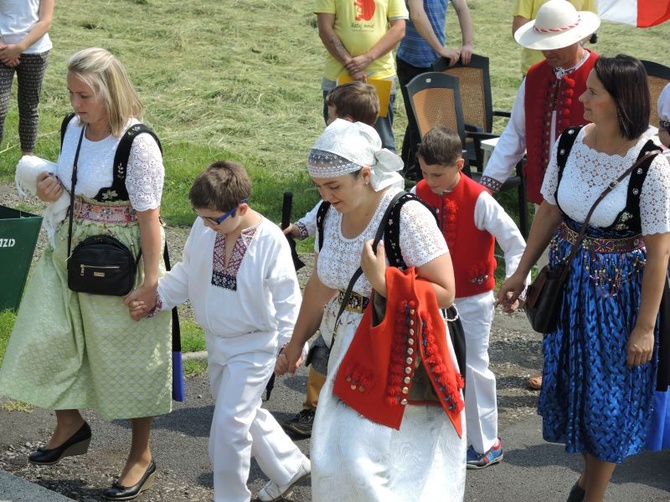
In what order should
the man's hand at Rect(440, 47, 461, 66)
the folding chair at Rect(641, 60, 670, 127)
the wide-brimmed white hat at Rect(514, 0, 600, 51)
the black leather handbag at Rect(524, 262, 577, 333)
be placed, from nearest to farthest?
the black leather handbag at Rect(524, 262, 577, 333), the wide-brimmed white hat at Rect(514, 0, 600, 51), the folding chair at Rect(641, 60, 670, 127), the man's hand at Rect(440, 47, 461, 66)

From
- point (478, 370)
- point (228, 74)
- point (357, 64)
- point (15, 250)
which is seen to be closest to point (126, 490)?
point (478, 370)

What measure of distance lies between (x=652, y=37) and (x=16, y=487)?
14544 millimetres

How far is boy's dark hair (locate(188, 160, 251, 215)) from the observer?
178 inches

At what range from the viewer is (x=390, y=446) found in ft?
12.6

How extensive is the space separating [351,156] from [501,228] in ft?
4.65

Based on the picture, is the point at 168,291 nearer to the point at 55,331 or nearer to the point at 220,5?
the point at 55,331

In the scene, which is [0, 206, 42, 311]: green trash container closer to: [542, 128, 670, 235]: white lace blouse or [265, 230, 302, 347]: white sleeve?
[265, 230, 302, 347]: white sleeve

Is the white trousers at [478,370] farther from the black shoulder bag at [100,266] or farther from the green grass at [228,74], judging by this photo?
the green grass at [228,74]

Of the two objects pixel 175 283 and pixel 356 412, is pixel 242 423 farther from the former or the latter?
pixel 356 412

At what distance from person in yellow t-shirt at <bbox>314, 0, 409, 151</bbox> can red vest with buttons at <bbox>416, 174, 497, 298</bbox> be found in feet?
10.6

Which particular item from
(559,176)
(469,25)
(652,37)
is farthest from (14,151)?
(652,37)

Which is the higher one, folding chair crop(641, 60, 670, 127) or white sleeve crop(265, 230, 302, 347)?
white sleeve crop(265, 230, 302, 347)

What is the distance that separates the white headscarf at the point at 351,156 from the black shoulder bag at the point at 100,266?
1199 millimetres

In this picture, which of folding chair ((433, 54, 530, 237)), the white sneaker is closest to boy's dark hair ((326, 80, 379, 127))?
the white sneaker
